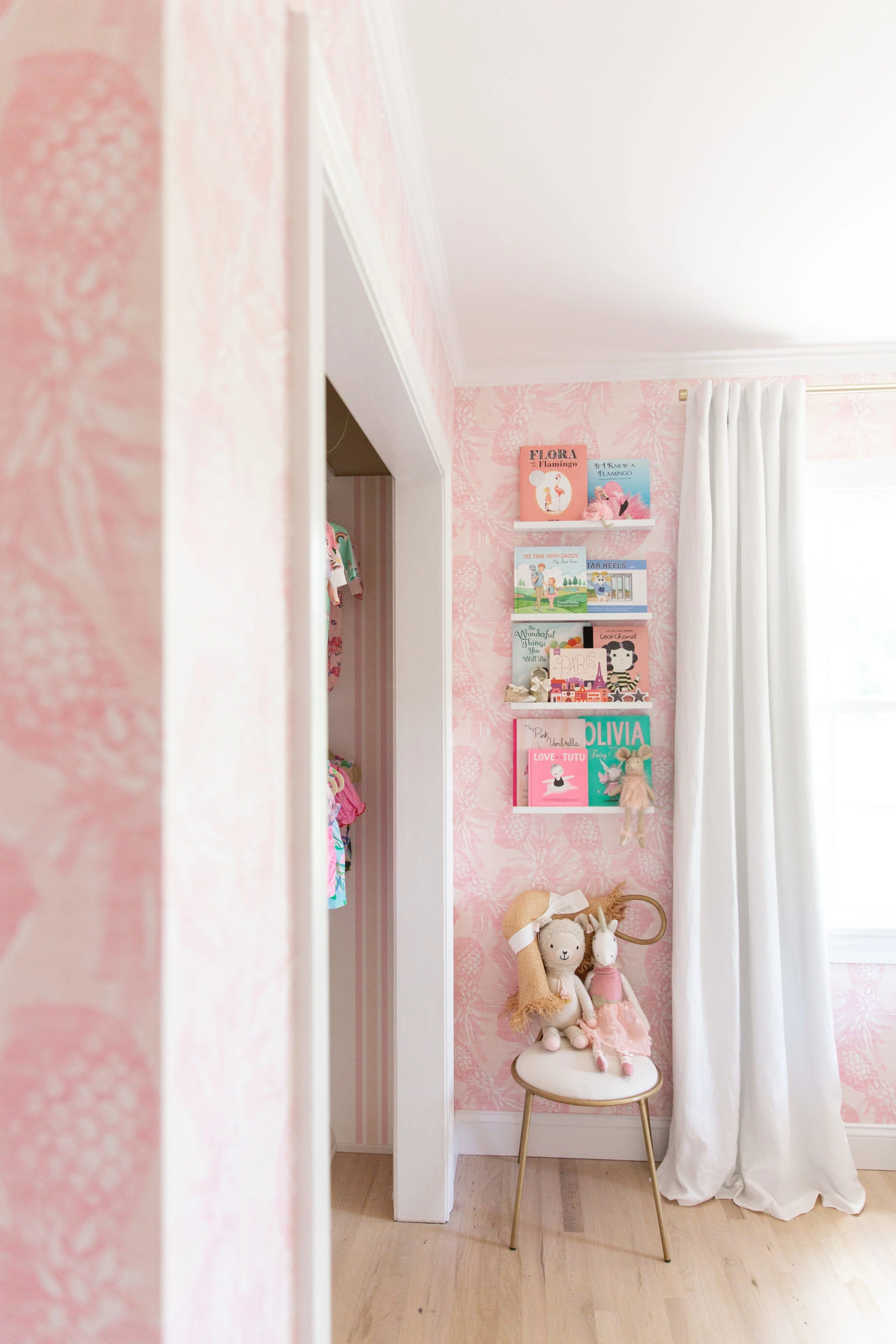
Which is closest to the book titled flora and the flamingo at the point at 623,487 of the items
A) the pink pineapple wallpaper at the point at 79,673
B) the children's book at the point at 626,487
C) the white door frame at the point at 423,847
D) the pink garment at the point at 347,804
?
the children's book at the point at 626,487

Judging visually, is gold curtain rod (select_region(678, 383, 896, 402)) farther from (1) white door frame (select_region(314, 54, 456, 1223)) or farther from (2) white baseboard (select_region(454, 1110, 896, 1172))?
(2) white baseboard (select_region(454, 1110, 896, 1172))

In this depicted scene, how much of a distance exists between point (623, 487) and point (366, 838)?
148cm

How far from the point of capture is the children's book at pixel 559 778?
9.08 ft

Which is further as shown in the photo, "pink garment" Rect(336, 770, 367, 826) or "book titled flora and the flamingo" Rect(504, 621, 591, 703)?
"book titled flora and the flamingo" Rect(504, 621, 591, 703)

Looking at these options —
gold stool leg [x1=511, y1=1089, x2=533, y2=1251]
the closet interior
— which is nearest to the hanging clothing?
the closet interior

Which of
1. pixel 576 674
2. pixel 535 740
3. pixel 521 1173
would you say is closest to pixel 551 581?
pixel 576 674

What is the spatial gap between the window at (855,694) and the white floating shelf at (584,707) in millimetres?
647

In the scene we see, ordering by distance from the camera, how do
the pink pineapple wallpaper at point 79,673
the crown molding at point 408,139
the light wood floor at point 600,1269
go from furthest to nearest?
1. the light wood floor at point 600,1269
2. the crown molding at point 408,139
3. the pink pineapple wallpaper at point 79,673

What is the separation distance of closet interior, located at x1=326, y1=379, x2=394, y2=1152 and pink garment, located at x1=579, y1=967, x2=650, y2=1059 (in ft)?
2.28

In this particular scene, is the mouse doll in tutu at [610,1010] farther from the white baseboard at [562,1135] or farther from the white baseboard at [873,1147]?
the white baseboard at [873,1147]

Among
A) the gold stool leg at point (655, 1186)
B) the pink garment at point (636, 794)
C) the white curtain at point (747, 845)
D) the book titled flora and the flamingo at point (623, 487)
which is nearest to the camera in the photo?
the gold stool leg at point (655, 1186)

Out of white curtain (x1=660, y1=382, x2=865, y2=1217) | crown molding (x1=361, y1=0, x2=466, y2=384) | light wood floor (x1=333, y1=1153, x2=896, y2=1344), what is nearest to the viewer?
crown molding (x1=361, y1=0, x2=466, y2=384)

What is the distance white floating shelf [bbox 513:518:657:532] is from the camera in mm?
2715

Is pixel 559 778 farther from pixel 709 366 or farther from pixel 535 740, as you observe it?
pixel 709 366
